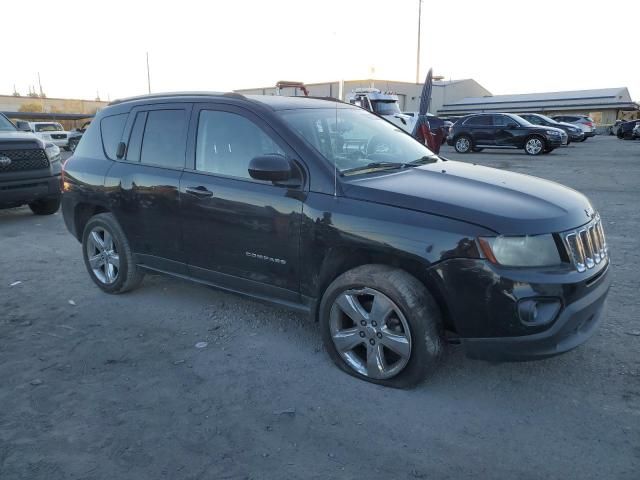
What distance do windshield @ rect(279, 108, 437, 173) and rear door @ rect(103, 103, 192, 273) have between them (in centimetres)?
106

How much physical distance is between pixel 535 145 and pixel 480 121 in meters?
2.52

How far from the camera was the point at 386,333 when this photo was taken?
314 centimetres

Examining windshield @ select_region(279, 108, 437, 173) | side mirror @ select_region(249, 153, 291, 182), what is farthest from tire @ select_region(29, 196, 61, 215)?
side mirror @ select_region(249, 153, 291, 182)

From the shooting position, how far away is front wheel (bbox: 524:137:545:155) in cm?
1974

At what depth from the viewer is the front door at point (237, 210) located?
11.4 ft

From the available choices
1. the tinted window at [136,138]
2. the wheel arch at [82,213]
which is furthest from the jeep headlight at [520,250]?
the wheel arch at [82,213]

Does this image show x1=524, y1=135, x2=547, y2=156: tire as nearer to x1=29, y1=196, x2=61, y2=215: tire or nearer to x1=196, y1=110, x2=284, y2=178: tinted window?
x1=29, y1=196, x2=61, y2=215: tire

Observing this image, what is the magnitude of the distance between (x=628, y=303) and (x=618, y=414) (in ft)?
6.16

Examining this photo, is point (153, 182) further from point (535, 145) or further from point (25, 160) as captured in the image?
point (535, 145)

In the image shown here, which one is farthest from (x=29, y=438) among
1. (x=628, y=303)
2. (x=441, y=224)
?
(x=628, y=303)

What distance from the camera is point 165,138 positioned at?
4258mm

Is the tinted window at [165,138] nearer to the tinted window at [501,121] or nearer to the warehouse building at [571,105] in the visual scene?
the tinted window at [501,121]

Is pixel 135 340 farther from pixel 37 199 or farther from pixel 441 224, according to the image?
pixel 37 199

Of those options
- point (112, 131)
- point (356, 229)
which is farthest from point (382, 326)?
point (112, 131)
